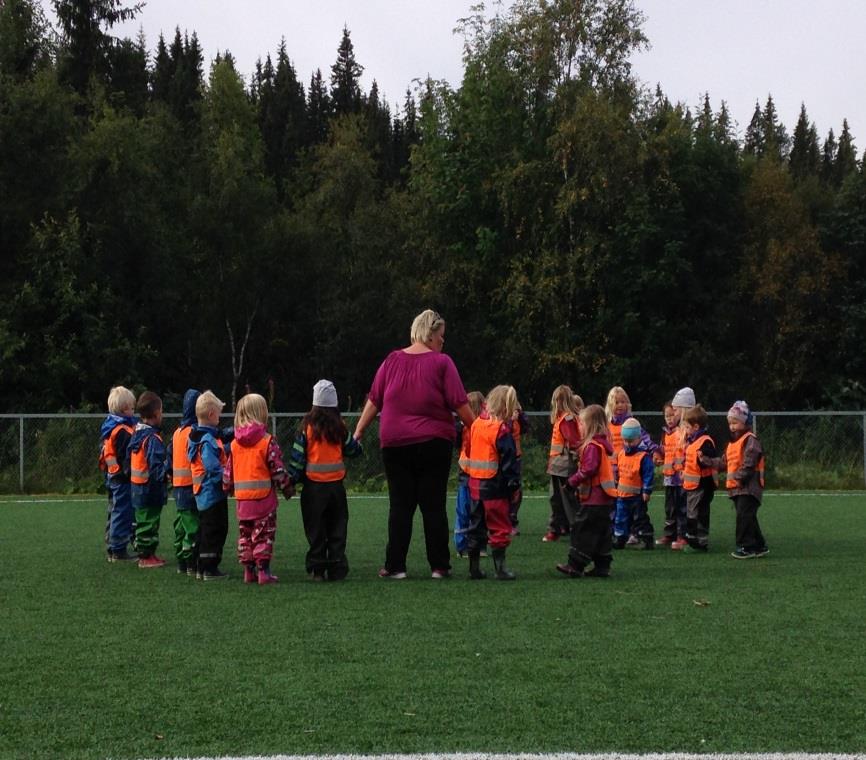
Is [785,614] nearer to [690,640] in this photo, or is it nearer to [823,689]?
[690,640]

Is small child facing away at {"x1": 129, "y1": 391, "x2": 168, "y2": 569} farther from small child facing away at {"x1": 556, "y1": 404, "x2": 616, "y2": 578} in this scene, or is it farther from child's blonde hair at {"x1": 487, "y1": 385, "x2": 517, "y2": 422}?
small child facing away at {"x1": 556, "y1": 404, "x2": 616, "y2": 578}

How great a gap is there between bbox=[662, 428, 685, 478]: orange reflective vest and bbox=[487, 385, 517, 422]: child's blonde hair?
3.92 m

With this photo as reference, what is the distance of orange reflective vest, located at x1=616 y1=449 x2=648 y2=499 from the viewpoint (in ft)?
45.8

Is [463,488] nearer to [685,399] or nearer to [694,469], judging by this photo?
[694,469]

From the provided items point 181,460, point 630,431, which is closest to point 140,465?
point 181,460

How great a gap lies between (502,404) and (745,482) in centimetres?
340

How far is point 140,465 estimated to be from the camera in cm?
1263

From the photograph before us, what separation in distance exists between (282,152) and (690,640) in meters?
77.6

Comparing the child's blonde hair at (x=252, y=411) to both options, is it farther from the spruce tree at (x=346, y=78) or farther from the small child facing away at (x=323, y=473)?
the spruce tree at (x=346, y=78)

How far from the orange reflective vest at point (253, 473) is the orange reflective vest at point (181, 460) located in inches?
36.1

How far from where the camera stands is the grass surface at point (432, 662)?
5.59 m

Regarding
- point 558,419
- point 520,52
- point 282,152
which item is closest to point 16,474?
point 558,419

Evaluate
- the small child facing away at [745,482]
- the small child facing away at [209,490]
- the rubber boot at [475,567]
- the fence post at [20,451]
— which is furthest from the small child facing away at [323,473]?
the fence post at [20,451]

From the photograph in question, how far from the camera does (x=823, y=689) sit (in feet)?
21.1
